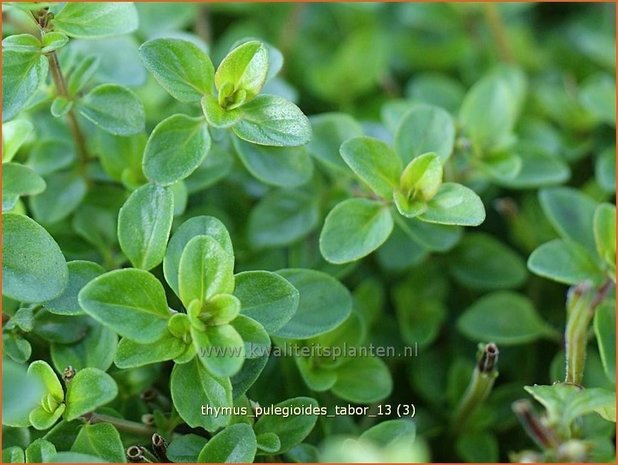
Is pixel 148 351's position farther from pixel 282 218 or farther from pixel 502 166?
pixel 502 166

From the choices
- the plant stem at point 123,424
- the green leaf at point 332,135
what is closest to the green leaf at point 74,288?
the plant stem at point 123,424

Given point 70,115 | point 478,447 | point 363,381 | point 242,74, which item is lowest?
point 478,447

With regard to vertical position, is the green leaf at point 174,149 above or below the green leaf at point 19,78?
below

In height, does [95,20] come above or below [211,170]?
above

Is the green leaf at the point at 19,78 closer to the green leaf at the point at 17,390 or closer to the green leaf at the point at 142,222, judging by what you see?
the green leaf at the point at 142,222

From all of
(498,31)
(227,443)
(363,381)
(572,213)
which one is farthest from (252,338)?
(498,31)

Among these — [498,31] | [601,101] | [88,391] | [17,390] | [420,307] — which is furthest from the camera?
[498,31]

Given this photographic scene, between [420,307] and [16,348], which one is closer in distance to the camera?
[16,348]
